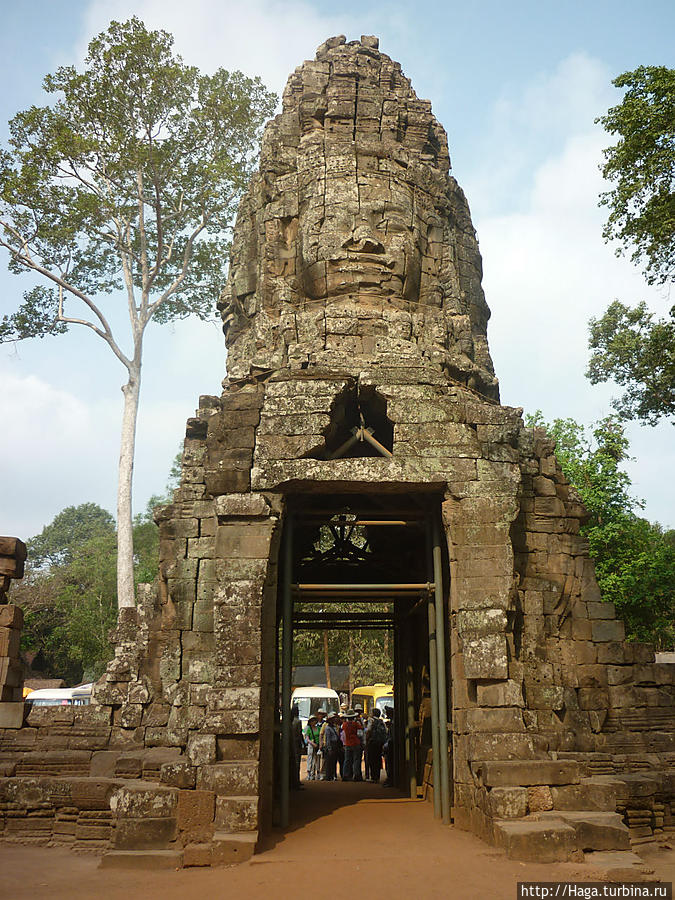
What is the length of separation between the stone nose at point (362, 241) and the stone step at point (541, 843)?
731 cm

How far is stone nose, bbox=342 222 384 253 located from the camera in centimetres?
1053

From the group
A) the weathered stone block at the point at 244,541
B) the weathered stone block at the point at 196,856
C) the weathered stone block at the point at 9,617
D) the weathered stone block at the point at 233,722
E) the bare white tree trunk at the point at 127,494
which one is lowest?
the weathered stone block at the point at 196,856

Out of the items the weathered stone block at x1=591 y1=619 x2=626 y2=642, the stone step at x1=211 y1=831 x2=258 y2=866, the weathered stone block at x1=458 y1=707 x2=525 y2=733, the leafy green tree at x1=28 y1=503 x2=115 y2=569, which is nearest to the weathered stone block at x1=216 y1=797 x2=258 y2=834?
the stone step at x1=211 y1=831 x2=258 y2=866

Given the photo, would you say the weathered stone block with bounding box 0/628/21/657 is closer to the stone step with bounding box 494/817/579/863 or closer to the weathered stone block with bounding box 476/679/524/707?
the weathered stone block with bounding box 476/679/524/707

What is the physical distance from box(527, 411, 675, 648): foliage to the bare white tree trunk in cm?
1148

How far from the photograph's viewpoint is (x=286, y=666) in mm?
8781

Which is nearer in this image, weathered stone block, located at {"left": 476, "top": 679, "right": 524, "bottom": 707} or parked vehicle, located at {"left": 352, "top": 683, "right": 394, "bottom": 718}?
weathered stone block, located at {"left": 476, "top": 679, "right": 524, "bottom": 707}

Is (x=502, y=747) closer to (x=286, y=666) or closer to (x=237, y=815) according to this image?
(x=286, y=666)

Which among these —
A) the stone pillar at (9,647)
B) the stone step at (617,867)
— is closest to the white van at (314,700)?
the stone pillar at (9,647)

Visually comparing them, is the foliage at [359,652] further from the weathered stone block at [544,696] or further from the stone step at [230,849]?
the stone step at [230,849]

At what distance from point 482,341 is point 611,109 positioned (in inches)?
214

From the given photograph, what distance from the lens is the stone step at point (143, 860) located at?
6.95 m

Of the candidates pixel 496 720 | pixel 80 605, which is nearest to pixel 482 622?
pixel 496 720

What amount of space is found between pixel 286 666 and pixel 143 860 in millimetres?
2494
